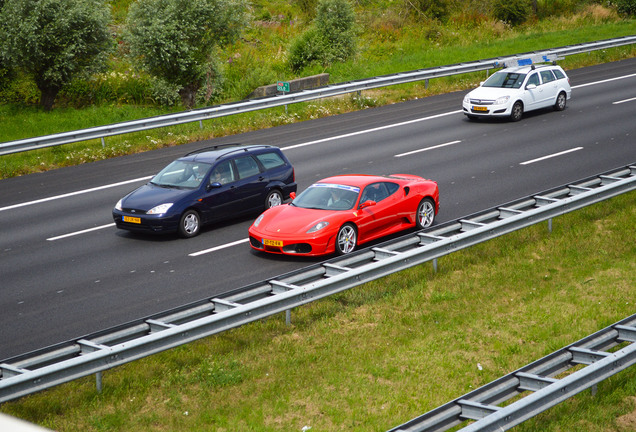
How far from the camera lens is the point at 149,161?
75.5 feet

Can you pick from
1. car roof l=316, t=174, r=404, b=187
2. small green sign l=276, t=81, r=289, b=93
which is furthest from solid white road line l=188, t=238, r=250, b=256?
small green sign l=276, t=81, r=289, b=93

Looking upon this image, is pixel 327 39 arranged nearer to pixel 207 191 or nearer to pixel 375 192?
pixel 207 191

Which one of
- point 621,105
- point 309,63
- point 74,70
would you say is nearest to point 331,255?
point 621,105

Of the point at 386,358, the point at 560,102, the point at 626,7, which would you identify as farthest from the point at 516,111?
the point at 626,7

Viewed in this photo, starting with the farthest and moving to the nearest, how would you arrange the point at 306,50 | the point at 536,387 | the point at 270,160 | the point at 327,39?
the point at 327,39
the point at 306,50
the point at 270,160
the point at 536,387

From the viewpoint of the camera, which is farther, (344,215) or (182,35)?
(182,35)

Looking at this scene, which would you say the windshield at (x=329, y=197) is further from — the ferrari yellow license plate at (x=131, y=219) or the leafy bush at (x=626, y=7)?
the leafy bush at (x=626, y=7)

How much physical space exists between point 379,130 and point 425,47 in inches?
727

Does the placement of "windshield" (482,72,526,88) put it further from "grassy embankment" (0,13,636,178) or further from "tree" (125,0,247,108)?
"tree" (125,0,247,108)

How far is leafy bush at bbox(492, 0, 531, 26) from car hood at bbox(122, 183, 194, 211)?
128ft

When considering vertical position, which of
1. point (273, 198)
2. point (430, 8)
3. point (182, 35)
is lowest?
point (273, 198)

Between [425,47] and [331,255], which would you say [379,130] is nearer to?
[331,255]

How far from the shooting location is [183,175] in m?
16.6

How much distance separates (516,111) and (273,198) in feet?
39.5
